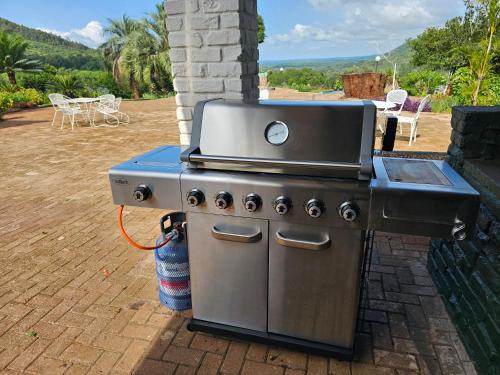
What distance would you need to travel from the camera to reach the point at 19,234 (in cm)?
346

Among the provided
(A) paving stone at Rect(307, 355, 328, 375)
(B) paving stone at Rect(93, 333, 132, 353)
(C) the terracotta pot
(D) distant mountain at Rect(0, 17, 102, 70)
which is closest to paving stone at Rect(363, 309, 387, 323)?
(A) paving stone at Rect(307, 355, 328, 375)

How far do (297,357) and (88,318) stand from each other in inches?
57.1

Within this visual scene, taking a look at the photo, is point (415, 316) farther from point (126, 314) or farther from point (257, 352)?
point (126, 314)

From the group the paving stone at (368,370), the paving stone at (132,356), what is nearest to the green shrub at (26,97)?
the paving stone at (132,356)

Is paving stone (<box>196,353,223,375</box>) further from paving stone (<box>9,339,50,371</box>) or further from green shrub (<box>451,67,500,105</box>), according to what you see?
green shrub (<box>451,67,500,105</box>)

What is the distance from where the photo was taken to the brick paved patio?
1901 mm

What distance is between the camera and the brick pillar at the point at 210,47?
2285 mm

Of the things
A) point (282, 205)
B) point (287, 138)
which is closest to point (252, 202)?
point (282, 205)

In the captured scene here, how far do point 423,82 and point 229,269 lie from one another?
1926 cm

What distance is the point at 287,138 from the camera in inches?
62.6

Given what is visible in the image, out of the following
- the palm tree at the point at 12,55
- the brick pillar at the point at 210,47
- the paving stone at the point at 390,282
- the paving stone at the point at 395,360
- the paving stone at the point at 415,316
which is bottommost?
the paving stone at the point at 395,360

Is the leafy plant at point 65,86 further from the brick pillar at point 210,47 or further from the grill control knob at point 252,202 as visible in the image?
the grill control knob at point 252,202

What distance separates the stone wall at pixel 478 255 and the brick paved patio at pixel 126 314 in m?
0.16

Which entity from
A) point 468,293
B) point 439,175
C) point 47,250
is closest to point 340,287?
point 439,175
